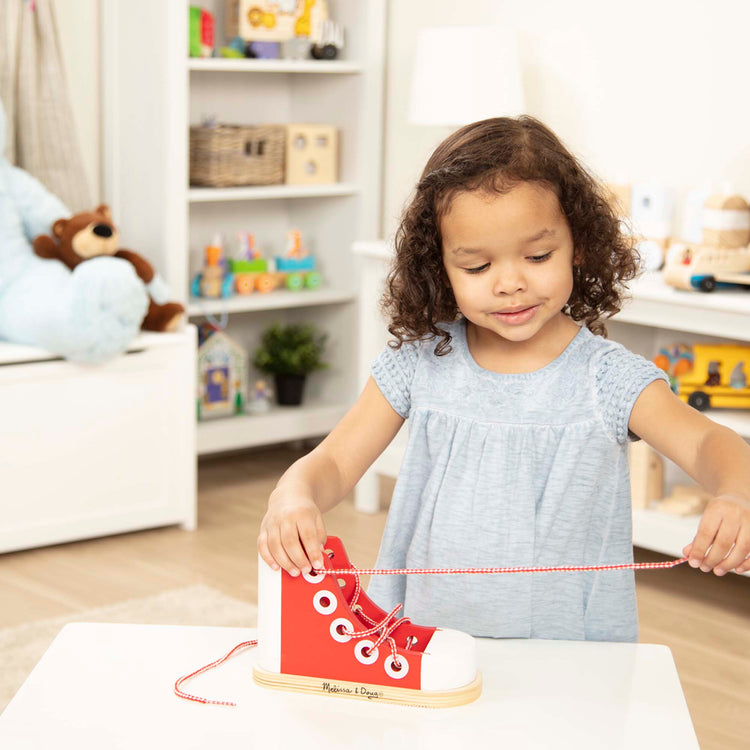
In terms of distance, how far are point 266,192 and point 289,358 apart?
0.54 metres

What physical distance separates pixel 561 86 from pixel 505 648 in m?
2.30

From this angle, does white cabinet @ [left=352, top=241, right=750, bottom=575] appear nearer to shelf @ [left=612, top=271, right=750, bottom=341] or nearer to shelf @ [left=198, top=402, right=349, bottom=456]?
shelf @ [left=612, top=271, right=750, bottom=341]

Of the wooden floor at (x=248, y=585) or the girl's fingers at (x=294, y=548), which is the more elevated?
the girl's fingers at (x=294, y=548)

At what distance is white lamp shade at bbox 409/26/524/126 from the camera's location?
2.90m

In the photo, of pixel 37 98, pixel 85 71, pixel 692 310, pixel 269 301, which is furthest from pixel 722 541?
pixel 85 71

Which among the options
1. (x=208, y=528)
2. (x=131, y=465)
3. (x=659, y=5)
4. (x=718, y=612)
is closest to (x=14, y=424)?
(x=131, y=465)

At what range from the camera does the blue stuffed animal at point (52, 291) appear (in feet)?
8.75

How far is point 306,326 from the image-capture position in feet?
12.2

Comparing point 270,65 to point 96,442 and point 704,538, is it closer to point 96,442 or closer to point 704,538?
point 96,442

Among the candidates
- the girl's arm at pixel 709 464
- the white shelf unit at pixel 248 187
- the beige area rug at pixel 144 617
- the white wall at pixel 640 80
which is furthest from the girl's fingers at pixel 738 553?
the white shelf unit at pixel 248 187

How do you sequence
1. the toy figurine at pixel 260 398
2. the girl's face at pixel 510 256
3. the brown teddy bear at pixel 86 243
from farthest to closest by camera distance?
the toy figurine at pixel 260 398
the brown teddy bear at pixel 86 243
the girl's face at pixel 510 256

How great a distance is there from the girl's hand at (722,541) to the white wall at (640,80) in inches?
76.3

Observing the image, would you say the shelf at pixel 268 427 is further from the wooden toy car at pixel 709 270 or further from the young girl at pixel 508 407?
the young girl at pixel 508 407

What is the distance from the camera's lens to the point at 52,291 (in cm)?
273
